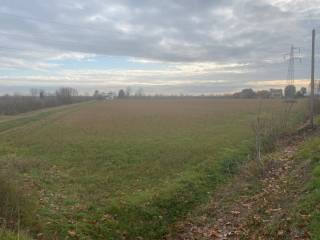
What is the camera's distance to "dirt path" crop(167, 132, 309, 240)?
8.98 meters

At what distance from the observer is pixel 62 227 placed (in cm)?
986

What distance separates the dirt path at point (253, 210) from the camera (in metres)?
8.98

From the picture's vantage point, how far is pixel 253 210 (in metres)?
10.7

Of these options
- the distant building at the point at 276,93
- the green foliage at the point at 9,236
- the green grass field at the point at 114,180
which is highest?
the distant building at the point at 276,93

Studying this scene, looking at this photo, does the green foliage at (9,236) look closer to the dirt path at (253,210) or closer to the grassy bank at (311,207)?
the dirt path at (253,210)

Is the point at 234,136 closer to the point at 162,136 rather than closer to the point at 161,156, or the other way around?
the point at 162,136

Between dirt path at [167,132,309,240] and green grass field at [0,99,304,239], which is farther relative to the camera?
green grass field at [0,99,304,239]

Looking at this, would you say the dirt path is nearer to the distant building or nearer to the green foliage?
the green foliage

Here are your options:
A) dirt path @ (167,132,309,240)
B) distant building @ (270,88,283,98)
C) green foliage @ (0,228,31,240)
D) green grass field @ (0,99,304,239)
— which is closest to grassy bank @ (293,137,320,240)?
dirt path @ (167,132,309,240)

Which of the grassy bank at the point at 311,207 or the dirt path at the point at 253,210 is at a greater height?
the grassy bank at the point at 311,207

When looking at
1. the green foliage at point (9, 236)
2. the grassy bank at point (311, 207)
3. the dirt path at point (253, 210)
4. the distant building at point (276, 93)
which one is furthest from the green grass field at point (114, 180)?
the distant building at point (276, 93)

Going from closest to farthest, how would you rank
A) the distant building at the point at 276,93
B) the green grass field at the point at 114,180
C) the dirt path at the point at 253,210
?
the dirt path at the point at 253,210
the green grass field at the point at 114,180
the distant building at the point at 276,93

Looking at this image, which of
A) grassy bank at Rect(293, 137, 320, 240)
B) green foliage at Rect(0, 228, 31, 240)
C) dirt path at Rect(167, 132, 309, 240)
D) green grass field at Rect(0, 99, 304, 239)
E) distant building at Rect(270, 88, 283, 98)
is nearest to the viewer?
green foliage at Rect(0, 228, 31, 240)

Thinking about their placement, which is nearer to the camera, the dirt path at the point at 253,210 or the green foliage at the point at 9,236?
the green foliage at the point at 9,236
